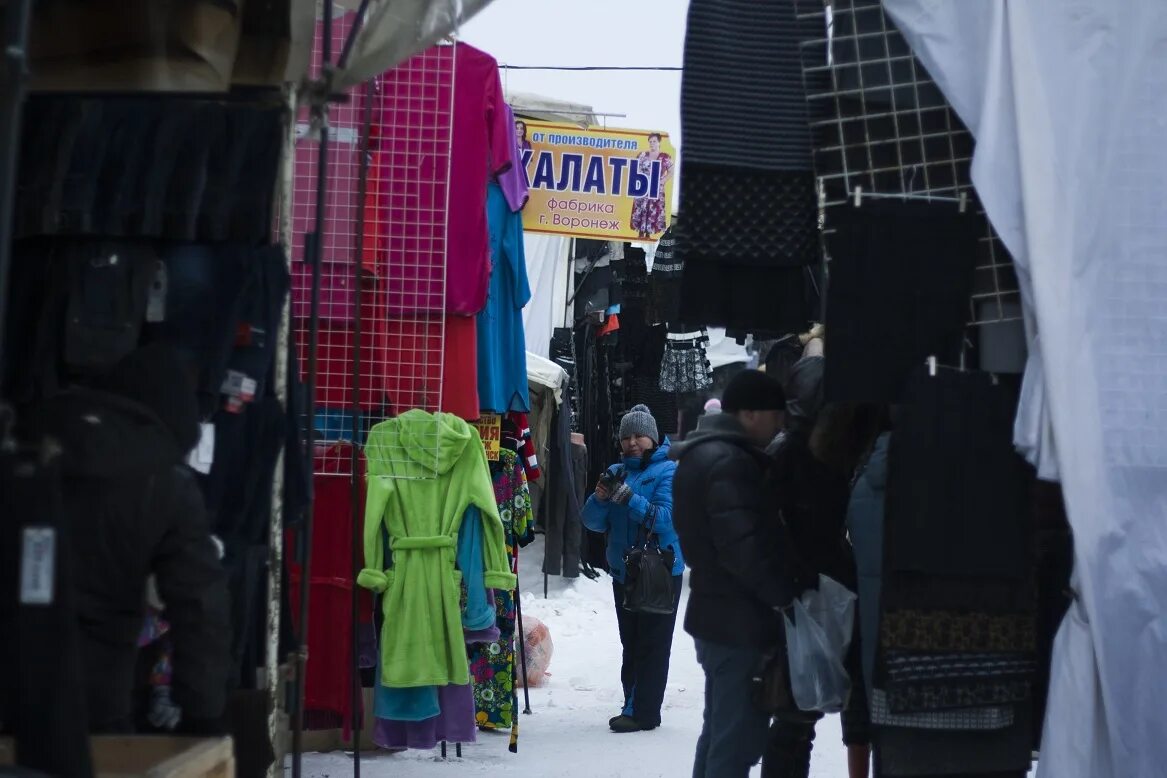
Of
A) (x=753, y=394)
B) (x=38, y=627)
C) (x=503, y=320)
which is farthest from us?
(x=503, y=320)

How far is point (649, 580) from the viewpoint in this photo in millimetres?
8359

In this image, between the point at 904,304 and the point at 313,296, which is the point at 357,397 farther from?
the point at 904,304

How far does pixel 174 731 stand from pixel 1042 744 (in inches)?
93.9

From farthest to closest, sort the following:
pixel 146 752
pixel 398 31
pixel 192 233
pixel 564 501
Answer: pixel 564 501
pixel 398 31
pixel 192 233
pixel 146 752

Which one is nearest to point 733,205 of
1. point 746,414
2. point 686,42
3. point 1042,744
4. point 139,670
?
point 686,42

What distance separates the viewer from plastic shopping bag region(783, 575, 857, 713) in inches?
192

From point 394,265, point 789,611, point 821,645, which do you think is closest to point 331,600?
point 394,265

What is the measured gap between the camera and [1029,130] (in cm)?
402

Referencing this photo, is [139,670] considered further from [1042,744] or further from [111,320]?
[1042,744]

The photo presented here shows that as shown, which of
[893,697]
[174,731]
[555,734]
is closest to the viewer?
[174,731]

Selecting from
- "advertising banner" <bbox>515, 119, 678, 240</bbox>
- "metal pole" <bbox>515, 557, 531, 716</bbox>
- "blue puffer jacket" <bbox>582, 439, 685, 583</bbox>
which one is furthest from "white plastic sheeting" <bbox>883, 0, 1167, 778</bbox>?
"metal pole" <bbox>515, 557, 531, 716</bbox>

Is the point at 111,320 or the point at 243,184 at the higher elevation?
the point at 243,184

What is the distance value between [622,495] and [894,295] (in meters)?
4.52

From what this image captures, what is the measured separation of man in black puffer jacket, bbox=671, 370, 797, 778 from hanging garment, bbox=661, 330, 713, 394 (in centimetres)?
724
